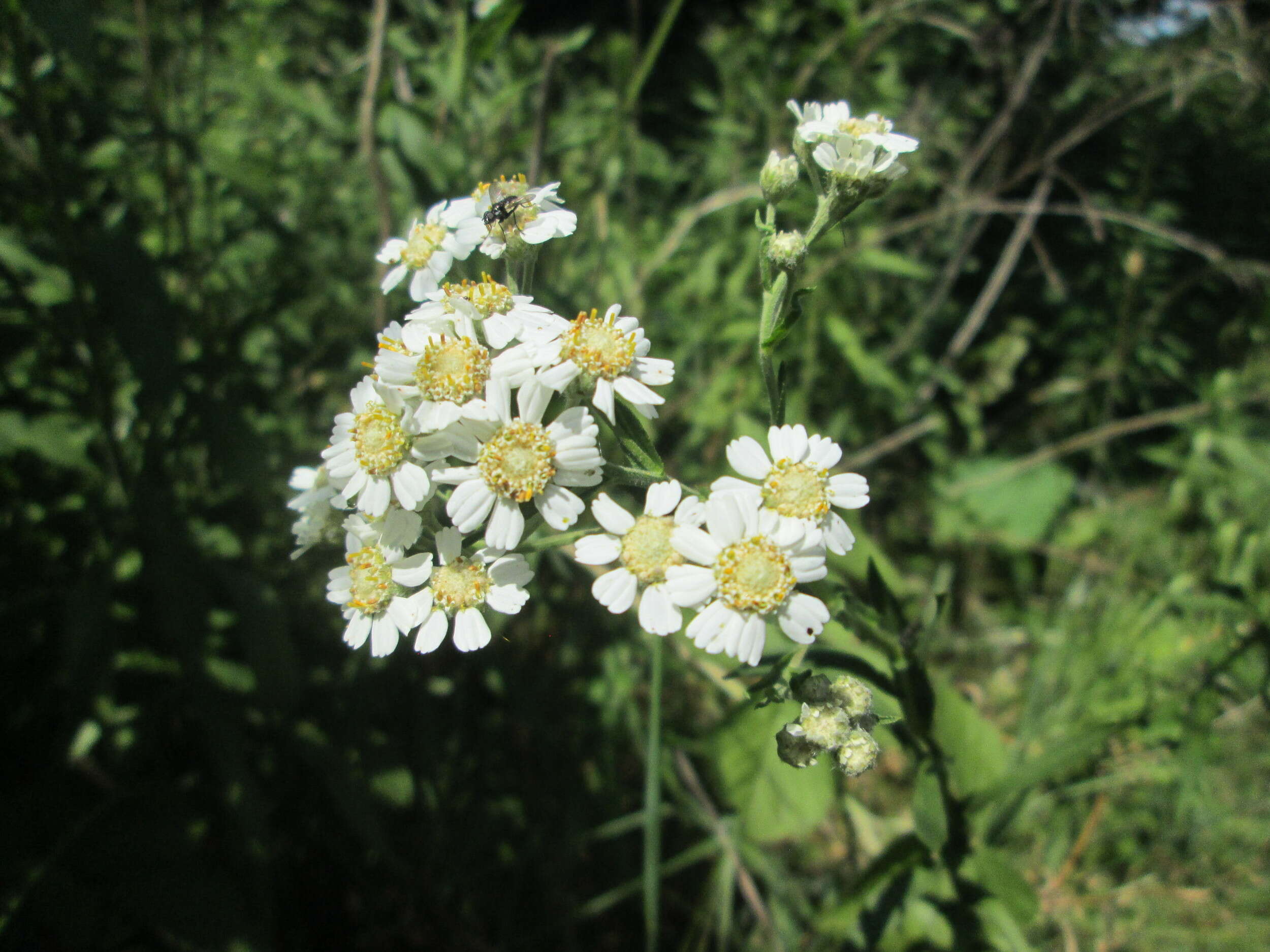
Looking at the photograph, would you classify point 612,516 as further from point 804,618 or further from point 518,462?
point 804,618

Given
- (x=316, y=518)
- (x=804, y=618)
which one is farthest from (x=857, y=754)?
(x=316, y=518)

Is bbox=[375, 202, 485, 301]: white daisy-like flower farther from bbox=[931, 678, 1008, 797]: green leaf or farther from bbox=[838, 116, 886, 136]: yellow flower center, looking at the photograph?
bbox=[931, 678, 1008, 797]: green leaf

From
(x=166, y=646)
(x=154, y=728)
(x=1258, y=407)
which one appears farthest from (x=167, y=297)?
(x=1258, y=407)

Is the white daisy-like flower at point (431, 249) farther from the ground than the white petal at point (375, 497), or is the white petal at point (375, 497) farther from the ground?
the white daisy-like flower at point (431, 249)

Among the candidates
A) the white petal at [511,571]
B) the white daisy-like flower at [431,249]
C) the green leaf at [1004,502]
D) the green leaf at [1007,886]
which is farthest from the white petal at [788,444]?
the green leaf at [1004,502]

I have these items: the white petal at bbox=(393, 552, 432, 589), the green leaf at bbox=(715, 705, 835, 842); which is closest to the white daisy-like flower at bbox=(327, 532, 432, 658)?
the white petal at bbox=(393, 552, 432, 589)

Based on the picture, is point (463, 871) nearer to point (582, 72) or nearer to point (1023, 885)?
point (1023, 885)

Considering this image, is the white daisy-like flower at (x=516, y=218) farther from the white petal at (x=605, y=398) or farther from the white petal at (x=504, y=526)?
the white petal at (x=504, y=526)
